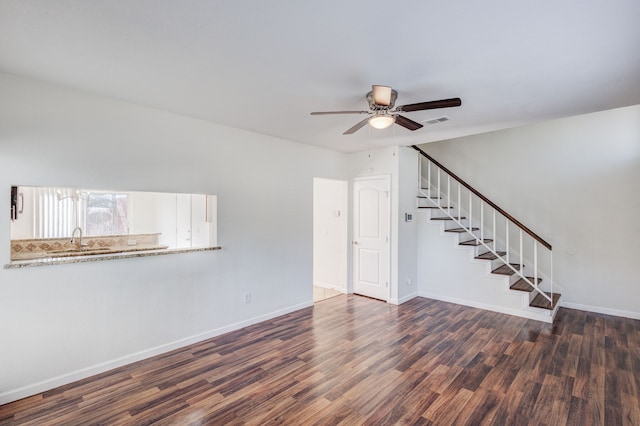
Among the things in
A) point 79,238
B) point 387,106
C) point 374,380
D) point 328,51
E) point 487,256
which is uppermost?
point 328,51

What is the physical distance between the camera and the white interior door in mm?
5344

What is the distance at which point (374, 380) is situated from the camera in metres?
2.86

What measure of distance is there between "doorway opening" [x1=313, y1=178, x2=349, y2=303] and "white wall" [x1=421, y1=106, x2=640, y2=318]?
276cm

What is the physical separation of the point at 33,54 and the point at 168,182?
4.94 feet

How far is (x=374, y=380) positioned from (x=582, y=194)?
450 cm

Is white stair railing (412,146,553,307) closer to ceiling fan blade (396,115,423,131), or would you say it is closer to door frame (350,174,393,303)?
door frame (350,174,393,303)

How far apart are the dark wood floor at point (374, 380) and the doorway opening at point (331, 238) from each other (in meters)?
1.71

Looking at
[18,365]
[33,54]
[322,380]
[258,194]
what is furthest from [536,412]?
[33,54]

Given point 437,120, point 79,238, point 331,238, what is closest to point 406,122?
point 437,120

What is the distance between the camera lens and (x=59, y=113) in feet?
8.99

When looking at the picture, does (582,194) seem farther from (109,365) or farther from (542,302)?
(109,365)

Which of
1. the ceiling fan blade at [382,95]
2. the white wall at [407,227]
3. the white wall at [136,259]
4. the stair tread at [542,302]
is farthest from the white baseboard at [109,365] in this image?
the stair tread at [542,302]

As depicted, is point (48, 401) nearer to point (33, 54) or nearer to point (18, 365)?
point (18, 365)

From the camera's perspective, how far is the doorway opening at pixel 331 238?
582 cm
